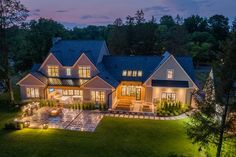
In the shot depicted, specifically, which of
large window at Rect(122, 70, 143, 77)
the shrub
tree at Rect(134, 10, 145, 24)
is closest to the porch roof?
large window at Rect(122, 70, 143, 77)

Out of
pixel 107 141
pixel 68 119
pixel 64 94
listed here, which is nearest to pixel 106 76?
pixel 64 94

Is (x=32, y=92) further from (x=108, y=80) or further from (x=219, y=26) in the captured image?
(x=219, y=26)

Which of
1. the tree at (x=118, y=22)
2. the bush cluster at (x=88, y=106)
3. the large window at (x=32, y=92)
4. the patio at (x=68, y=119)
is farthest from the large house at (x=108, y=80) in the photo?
the tree at (x=118, y=22)

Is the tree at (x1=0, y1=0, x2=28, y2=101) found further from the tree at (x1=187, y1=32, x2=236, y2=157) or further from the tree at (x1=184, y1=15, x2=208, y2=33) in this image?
the tree at (x1=184, y1=15, x2=208, y2=33)

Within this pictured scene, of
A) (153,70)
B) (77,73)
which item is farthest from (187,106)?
(77,73)

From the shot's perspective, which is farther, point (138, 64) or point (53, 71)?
point (138, 64)

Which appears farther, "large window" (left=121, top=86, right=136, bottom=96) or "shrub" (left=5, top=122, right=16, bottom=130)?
"large window" (left=121, top=86, right=136, bottom=96)

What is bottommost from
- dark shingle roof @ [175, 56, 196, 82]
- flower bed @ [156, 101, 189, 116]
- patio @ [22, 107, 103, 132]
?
patio @ [22, 107, 103, 132]
